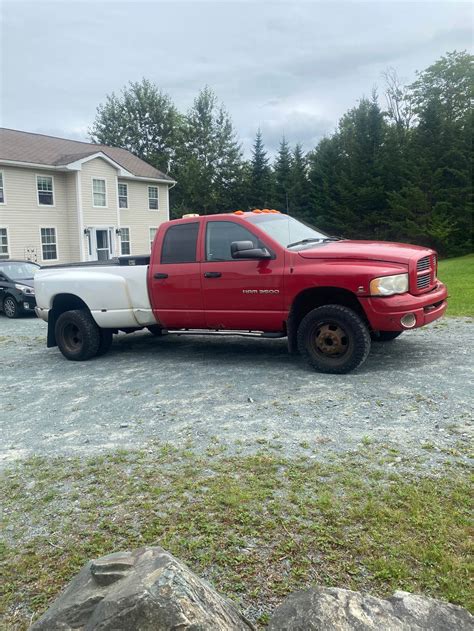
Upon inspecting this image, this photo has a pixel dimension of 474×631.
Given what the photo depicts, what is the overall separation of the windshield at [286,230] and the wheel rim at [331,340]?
3.84ft

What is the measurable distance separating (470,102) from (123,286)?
118ft

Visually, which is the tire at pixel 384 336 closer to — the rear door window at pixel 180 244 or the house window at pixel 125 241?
the rear door window at pixel 180 244

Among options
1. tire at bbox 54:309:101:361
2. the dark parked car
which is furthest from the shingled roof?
tire at bbox 54:309:101:361

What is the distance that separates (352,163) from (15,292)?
30.2 m

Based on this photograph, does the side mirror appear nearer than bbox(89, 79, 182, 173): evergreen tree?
Yes

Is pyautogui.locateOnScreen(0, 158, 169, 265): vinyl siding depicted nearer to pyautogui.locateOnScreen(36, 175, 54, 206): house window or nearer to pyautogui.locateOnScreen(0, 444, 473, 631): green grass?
pyautogui.locateOnScreen(36, 175, 54, 206): house window

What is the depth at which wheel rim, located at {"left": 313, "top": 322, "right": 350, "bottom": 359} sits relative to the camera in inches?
241

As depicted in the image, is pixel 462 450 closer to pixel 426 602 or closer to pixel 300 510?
pixel 300 510

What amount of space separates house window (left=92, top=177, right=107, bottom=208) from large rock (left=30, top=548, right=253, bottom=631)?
2908 cm

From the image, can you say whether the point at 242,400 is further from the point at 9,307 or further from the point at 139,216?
the point at 139,216

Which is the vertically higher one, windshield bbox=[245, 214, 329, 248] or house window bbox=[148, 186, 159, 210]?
house window bbox=[148, 186, 159, 210]

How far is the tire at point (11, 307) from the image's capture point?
13957 millimetres

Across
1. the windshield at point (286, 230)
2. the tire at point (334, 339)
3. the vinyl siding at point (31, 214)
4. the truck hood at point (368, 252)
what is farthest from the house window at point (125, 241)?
the tire at point (334, 339)

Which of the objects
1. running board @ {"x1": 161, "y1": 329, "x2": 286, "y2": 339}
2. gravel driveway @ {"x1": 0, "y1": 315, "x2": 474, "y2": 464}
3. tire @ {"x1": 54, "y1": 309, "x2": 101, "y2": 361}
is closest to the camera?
gravel driveway @ {"x1": 0, "y1": 315, "x2": 474, "y2": 464}
